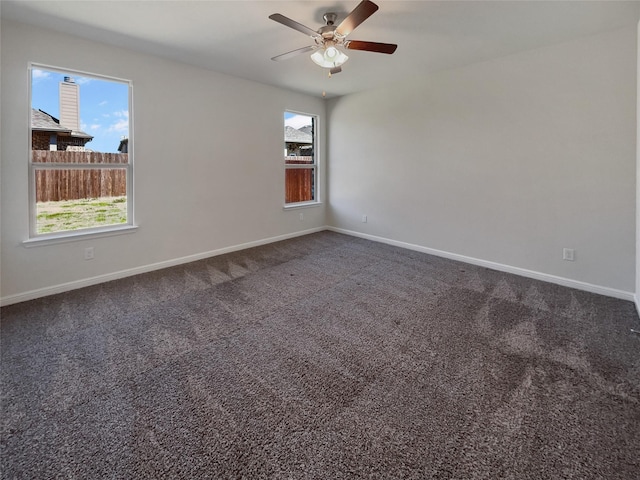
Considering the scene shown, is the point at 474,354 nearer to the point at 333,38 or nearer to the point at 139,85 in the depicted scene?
the point at 333,38

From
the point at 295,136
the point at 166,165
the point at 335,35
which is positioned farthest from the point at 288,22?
the point at 295,136

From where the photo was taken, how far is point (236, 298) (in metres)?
3.11

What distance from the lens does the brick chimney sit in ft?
10.3

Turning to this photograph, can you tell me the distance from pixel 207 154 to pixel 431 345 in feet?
11.8

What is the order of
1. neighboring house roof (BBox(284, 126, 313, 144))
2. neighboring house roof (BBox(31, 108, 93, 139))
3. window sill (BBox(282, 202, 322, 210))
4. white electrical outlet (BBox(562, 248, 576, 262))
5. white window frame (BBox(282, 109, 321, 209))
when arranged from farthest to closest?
1. white window frame (BBox(282, 109, 321, 209))
2. window sill (BBox(282, 202, 322, 210))
3. neighboring house roof (BBox(284, 126, 313, 144))
4. white electrical outlet (BBox(562, 248, 576, 262))
5. neighboring house roof (BBox(31, 108, 93, 139))

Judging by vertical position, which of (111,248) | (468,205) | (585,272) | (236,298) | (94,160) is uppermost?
(94,160)

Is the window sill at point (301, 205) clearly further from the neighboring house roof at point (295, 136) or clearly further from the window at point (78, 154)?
the window at point (78, 154)

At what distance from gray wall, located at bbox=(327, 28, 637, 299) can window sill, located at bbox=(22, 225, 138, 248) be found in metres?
3.58

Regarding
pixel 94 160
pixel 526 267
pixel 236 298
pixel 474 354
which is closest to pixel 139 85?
pixel 94 160

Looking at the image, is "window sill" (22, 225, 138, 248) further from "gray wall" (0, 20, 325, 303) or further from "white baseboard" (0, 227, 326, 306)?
"white baseboard" (0, 227, 326, 306)

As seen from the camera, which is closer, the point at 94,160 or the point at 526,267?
the point at 94,160

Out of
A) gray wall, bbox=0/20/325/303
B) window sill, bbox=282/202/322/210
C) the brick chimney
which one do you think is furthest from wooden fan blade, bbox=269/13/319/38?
window sill, bbox=282/202/322/210

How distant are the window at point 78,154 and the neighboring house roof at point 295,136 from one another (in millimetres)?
2418

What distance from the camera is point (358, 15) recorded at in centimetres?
219
